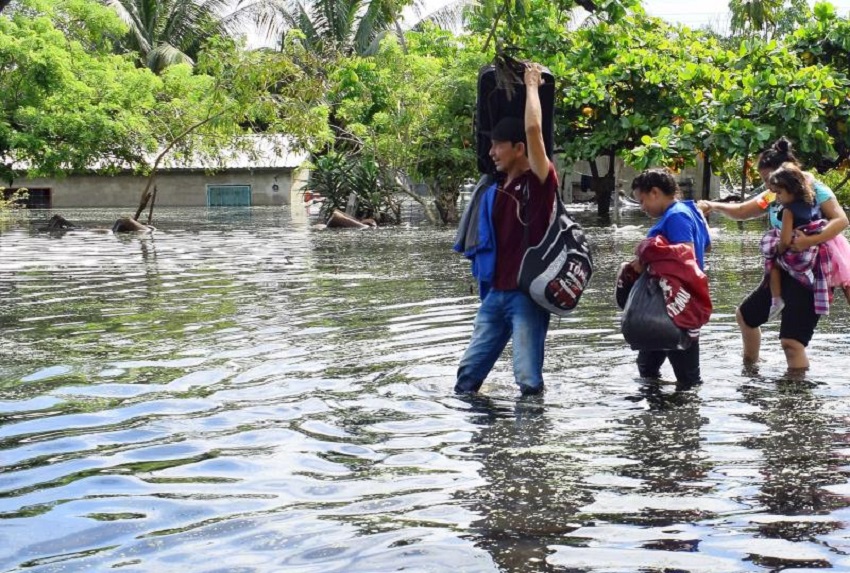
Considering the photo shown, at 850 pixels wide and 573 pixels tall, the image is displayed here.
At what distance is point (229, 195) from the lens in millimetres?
58875

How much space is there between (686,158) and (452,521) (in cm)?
1432

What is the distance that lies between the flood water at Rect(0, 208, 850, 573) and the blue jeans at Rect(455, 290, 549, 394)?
169mm

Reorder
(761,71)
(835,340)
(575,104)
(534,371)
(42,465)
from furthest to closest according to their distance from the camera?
(575,104), (761,71), (835,340), (534,371), (42,465)

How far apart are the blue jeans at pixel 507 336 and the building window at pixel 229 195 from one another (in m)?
52.4

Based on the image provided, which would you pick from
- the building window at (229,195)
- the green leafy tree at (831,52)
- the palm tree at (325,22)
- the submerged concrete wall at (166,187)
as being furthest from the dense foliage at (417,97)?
the building window at (229,195)

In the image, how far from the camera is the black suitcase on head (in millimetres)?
6672

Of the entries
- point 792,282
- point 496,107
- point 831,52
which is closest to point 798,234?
point 792,282

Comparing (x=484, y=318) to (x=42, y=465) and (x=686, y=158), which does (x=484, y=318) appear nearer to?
(x=42, y=465)

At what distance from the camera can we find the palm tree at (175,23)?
5328cm

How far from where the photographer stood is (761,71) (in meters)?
20.6

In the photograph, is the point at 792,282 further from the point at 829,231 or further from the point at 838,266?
the point at 829,231

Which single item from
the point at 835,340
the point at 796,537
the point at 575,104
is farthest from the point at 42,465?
the point at 575,104

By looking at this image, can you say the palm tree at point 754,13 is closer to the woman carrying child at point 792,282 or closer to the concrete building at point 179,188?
the concrete building at point 179,188

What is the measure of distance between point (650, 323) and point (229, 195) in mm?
52998
